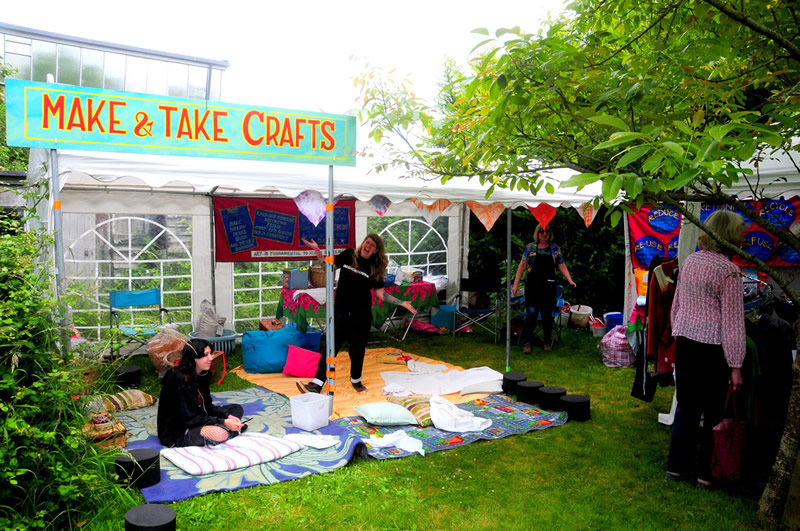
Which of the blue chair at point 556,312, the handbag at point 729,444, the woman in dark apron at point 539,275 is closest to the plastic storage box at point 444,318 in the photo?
the blue chair at point 556,312

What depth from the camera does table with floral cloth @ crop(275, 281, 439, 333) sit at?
6.86m

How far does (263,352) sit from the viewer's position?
21.0 feet

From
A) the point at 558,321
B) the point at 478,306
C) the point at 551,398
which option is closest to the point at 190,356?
the point at 551,398

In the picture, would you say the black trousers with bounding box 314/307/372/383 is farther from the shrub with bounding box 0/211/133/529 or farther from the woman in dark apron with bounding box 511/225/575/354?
the shrub with bounding box 0/211/133/529

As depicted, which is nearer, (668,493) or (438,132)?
(668,493)

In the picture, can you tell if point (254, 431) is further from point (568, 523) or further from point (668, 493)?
point (668, 493)

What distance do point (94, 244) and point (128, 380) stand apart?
1.80 meters

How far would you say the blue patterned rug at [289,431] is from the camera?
355 cm

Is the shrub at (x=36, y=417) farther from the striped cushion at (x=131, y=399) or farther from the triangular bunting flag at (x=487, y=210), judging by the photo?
the triangular bunting flag at (x=487, y=210)

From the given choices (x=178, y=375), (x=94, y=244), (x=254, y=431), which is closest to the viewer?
(x=178, y=375)

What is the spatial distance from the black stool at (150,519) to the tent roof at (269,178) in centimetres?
232

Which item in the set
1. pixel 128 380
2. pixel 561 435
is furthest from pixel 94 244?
pixel 561 435

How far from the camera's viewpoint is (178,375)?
3938 mm

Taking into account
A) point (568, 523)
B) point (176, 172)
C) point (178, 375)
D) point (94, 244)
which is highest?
point (176, 172)
